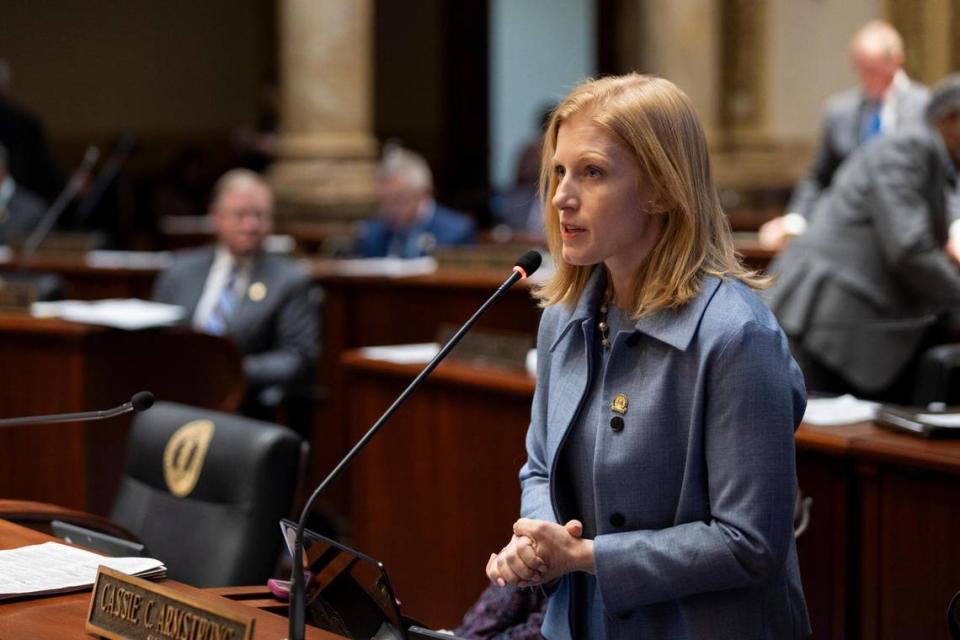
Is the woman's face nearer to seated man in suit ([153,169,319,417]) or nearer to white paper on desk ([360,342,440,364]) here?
white paper on desk ([360,342,440,364])

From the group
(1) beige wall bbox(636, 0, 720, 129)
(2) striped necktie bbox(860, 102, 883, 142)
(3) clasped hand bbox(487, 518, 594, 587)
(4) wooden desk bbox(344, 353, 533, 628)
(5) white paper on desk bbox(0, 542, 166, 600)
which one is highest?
(1) beige wall bbox(636, 0, 720, 129)

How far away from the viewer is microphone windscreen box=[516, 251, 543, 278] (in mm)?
2061

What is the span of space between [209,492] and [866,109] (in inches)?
163

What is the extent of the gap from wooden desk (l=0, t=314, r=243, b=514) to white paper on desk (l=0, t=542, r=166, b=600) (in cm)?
234

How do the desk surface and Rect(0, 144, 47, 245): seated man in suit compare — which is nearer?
the desk surface

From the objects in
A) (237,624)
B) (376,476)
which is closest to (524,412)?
(376,476)

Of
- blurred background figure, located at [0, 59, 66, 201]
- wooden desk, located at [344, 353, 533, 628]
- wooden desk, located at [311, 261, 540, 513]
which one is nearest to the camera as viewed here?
wooden desk, located at [344, 353, 533, 628]

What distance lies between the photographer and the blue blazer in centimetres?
192

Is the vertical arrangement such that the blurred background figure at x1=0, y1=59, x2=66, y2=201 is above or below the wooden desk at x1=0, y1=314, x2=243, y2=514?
above

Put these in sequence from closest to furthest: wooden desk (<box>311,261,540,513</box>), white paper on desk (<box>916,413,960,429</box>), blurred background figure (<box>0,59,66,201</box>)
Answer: white paper on desk (<box>916,413,960,429</box>) < wooden desk (<box>311,261,540,513</box>) < blurred background figure (<box>0,59,66,201</box>)

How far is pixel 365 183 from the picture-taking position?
376 inches

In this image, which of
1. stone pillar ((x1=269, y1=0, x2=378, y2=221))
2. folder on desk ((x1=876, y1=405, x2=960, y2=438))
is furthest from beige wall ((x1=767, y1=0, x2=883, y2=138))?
folder on desk ((x1=876, y1=405, x2=960, y2=438))

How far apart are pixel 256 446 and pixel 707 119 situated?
8.10 m

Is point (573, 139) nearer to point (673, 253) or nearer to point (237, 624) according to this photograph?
point (673, 253)
